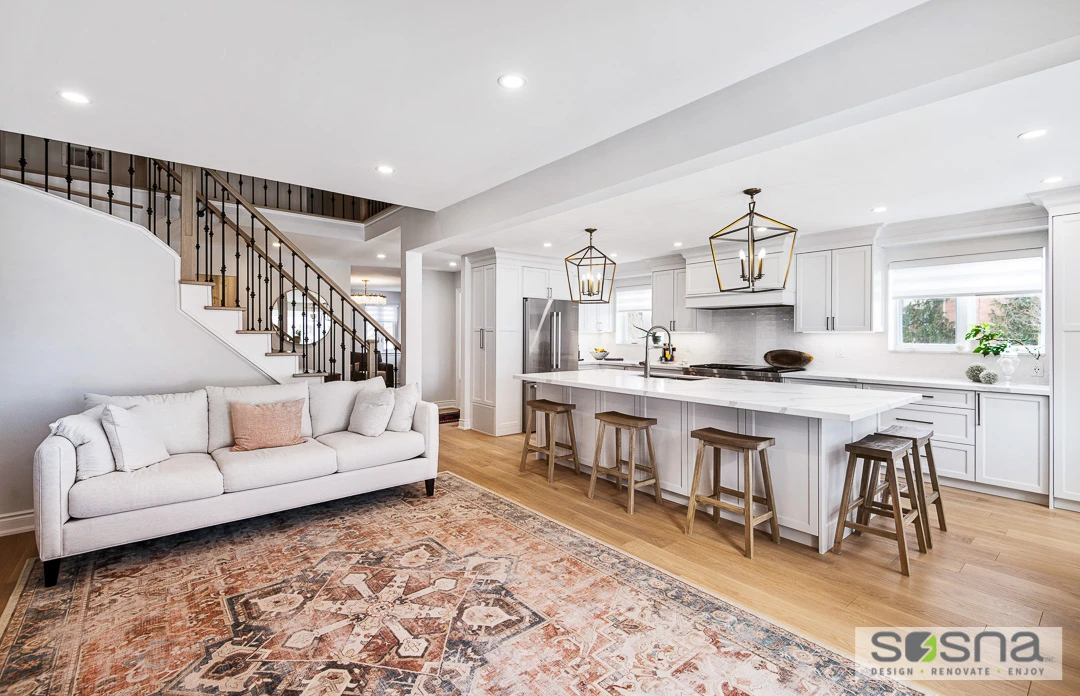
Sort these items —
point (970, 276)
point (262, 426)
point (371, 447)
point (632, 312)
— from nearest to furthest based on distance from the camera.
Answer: point (262, 426) < point (371, 447) < point (970, 276) < point (632, 312)

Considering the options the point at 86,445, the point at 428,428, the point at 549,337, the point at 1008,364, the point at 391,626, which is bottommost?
the point at 391,626

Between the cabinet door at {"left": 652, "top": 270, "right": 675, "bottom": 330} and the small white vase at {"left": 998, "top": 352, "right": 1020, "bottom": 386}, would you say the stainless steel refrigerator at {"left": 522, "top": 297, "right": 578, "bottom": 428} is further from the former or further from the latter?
the small white vase at {"left": 998, "top": 352, "right": 1020, "bottom": 386}

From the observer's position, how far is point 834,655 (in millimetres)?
1995

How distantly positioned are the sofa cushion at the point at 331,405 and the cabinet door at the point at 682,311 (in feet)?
13.4

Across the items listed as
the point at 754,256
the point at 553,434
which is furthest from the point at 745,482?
the point at 553,434

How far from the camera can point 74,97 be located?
96.3 inches

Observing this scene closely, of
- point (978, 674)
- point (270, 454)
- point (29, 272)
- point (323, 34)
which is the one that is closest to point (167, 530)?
point (270, 454)

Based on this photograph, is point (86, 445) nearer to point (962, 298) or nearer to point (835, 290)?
point (835, 290)

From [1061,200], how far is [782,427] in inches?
107

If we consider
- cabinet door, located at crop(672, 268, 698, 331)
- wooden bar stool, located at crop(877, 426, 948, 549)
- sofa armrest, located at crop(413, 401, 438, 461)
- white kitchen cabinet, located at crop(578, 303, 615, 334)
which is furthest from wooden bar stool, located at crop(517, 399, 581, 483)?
white kitchen cabinet, located at crop(578, 303, 615, 334)

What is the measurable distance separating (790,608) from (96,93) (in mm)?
4099

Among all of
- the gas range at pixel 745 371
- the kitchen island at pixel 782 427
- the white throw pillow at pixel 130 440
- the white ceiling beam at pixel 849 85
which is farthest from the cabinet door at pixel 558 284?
the white throw pillow at pixel 130 440

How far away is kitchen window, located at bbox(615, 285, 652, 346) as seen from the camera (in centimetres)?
760

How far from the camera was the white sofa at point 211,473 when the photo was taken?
2.57 metres
